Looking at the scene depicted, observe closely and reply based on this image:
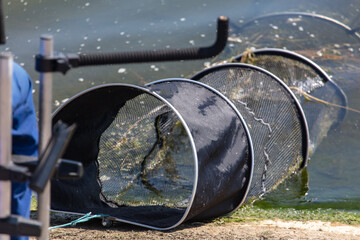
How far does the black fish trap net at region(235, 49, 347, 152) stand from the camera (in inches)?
227

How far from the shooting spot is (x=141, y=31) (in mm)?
9109

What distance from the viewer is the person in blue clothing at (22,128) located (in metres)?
2.16

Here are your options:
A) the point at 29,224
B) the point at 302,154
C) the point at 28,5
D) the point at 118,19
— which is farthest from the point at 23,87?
the point at 28,5

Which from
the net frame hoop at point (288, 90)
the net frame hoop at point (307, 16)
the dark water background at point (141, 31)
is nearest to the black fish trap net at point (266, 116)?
the net frame hoop at point (288, 90)

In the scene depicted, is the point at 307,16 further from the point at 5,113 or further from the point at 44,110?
the point at 5,113

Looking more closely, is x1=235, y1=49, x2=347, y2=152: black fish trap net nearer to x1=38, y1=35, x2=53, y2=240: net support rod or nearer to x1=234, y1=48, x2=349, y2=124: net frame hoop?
x1=234, y1=48, x2=349, y2=124: net frame hoop

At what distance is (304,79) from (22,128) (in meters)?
4.22

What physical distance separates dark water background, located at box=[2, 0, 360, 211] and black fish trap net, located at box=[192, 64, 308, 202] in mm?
795

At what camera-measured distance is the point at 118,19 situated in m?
9.50

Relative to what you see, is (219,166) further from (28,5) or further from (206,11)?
(28,5)

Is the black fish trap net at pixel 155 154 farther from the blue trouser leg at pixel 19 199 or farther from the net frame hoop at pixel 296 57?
the blue trouser leg at pixel 19 199

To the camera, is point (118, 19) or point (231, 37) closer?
point (231, 37)

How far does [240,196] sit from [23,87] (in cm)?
258

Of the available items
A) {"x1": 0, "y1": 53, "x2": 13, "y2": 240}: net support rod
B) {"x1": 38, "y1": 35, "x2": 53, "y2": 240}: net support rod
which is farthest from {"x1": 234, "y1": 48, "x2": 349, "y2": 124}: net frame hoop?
{"x1": 0, "y1": 53, "x2": 13, "y2": 240}: net support rod
